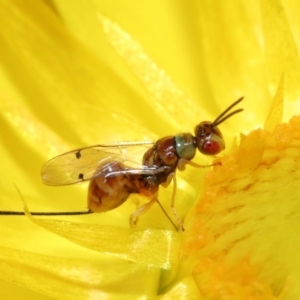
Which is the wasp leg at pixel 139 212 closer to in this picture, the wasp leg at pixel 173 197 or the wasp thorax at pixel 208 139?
the wasp leg at pixel 173 197

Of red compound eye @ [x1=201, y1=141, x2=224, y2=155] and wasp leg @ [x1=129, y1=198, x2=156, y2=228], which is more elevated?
red compound eye @ [x1=201, y1=141, x2=224, y2=155]

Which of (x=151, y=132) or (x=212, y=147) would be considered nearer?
(x=212, y=147)

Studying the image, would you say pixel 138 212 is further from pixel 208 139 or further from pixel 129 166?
pixel 208 139

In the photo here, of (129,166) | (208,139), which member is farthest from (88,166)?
(208,139)

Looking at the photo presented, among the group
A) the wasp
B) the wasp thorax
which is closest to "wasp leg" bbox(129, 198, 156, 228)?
the wasp

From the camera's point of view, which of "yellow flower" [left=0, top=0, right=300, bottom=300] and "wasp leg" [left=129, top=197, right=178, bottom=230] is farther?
"wasp leg" [left=129, top=197, right=178, bottom=230]

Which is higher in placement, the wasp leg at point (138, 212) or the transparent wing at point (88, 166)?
the transparent wing at point (88, 166)

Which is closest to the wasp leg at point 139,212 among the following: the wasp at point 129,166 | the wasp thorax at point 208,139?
the wasp at point 129,166

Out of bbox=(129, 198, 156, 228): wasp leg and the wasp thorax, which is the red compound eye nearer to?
the wasp thorax
